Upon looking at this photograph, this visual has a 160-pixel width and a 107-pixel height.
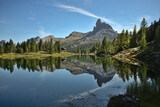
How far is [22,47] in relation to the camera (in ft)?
458

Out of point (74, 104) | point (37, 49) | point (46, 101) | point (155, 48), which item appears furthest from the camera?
A: point (37, 49)

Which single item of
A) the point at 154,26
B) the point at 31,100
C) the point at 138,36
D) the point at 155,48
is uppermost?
the point at 154,26

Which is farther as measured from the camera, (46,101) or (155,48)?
(155,48)

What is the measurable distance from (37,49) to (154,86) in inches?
5966

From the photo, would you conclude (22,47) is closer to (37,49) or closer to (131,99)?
(37,49)

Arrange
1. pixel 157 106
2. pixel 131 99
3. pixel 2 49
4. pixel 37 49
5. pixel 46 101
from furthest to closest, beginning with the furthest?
pixel 37 49
pixel 2 49
pixel 46 101
pixel 131 99
pixel 157 106

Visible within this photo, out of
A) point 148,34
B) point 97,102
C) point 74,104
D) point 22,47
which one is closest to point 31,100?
point 74,104

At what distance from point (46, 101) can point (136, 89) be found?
11.8m

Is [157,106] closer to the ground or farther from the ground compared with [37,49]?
closer to the ground

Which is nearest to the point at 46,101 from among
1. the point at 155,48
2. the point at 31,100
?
the point at 31,100

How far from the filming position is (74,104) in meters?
13.7

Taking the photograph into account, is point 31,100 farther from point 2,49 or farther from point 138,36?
point 2,49

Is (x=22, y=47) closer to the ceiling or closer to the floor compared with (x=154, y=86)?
closer to the ceiling

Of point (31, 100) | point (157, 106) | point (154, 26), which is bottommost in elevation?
point (31, 100)
